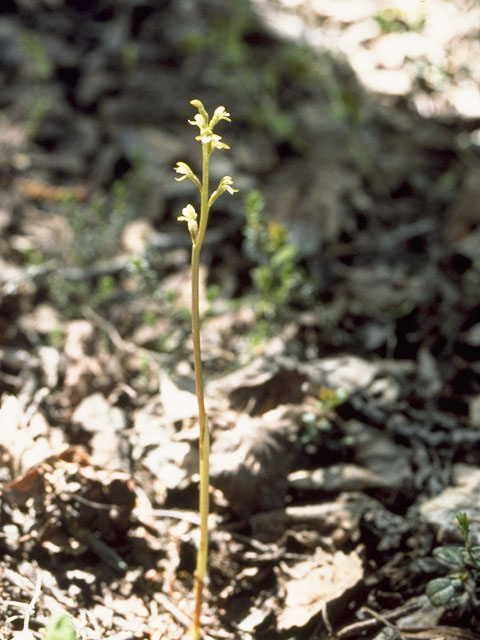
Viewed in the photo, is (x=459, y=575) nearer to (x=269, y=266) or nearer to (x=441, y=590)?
(x=441, y=590)

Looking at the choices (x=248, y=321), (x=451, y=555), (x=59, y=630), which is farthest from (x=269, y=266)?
(x=59, y=630)

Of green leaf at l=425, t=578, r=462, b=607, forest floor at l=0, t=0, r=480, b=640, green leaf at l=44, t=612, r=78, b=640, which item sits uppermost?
forest floor at l=0, t=0, r=480, b=640

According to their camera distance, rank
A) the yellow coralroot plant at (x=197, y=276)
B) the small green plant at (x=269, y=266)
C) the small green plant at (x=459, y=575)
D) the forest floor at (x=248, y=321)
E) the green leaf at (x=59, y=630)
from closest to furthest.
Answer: the green leaf at (x=59, y=630), the yellow coralroot plant at (x=197, y=276), the small green plant at (x=459, y=575), the forest floor at (x=248, y=321), the small green plant at (x=269, y=266)

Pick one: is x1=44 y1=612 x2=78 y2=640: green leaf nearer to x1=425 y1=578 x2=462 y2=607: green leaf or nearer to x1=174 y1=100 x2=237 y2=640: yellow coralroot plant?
x1=174 y1=100 x2=237 y2=640: yellow coralroot plant

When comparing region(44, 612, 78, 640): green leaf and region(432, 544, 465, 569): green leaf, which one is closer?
region(44, 612, 78, 640): green leaf

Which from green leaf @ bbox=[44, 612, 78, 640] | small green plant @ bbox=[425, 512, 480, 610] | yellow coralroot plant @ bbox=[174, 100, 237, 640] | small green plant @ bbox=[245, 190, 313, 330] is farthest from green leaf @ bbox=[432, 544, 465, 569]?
small green plant @ bbox=[245, 190, 313, 330]

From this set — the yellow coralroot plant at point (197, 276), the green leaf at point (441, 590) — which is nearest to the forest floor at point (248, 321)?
the green leaf at point (441, 590)

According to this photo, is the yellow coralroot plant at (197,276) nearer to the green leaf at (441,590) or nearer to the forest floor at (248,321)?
the forest floor at (248,321)
